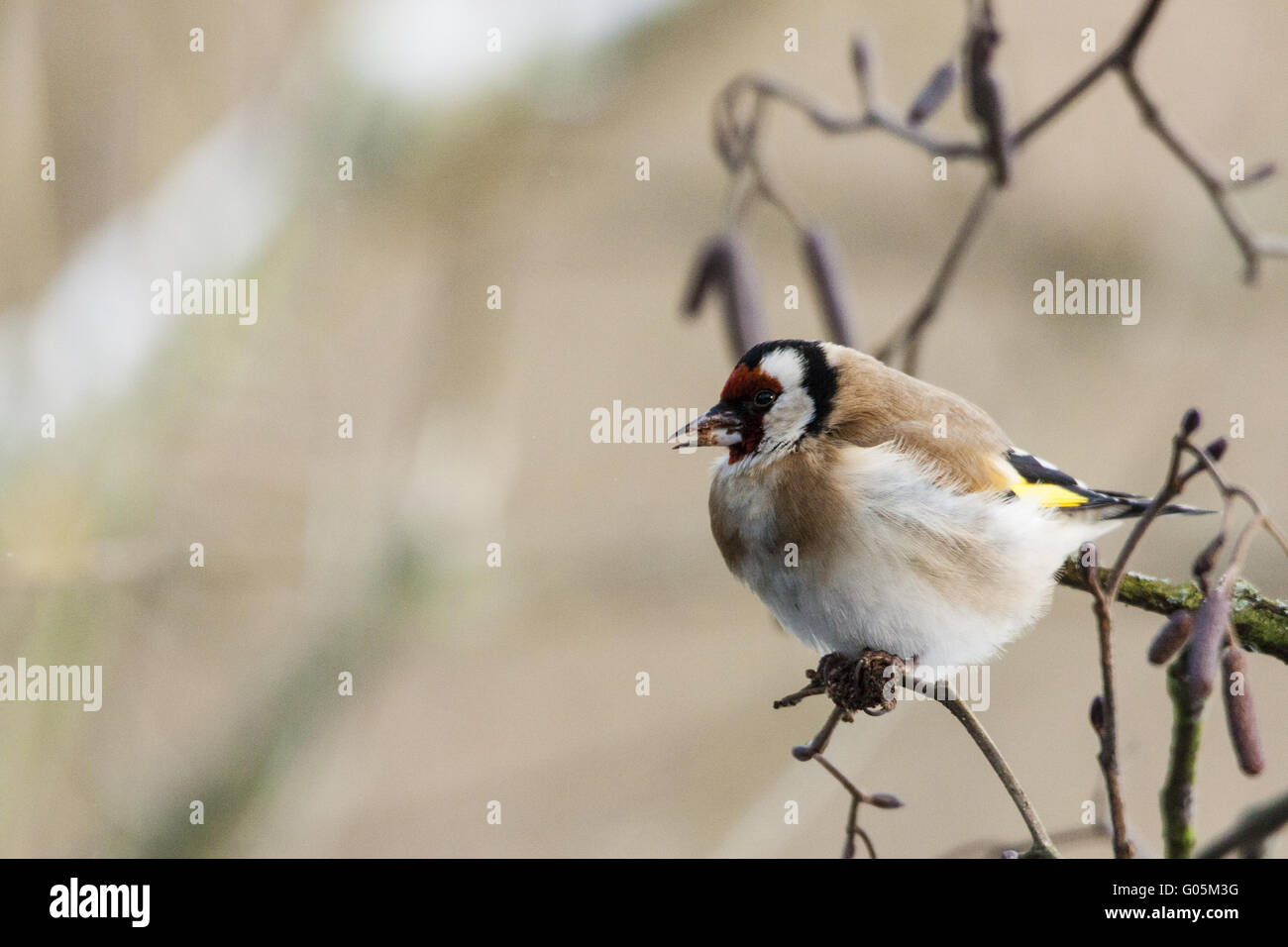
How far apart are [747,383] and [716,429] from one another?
0.32 feet

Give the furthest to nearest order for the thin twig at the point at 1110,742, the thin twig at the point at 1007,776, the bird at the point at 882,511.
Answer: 1. the bird at the point at 882,511
2. the thin twig at the point at 1007,776
3. the thin twig at the point at 1110,742

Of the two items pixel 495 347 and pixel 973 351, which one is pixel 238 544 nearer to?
pixel 495 347

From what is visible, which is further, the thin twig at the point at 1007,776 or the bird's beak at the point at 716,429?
the bird's beak at the point at 716,429

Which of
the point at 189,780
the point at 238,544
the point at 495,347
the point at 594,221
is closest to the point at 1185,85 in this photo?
the point at 594,221

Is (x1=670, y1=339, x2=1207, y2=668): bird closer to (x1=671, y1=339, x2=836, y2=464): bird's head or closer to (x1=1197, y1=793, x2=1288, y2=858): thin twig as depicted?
(x1=671, y1=339, x2=836, y2=464): bird's head

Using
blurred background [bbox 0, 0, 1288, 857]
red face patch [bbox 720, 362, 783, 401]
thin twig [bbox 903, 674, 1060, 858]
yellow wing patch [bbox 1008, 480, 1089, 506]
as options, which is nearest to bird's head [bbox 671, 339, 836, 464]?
red face patch [bbox 720, 362, 783, 401]

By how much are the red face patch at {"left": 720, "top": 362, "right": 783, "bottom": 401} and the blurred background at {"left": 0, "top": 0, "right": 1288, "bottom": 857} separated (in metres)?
0.93

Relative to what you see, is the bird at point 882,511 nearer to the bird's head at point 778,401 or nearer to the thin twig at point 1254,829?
the bird's head at point 778,401

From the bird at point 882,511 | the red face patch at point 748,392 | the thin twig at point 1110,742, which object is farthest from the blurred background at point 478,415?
the thin twig at point 1110,742

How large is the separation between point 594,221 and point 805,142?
1435mm

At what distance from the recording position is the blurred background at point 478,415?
9.39 feet

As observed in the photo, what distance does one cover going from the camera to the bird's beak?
1.99m

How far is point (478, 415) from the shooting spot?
320 cm

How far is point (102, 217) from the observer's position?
2.96m
